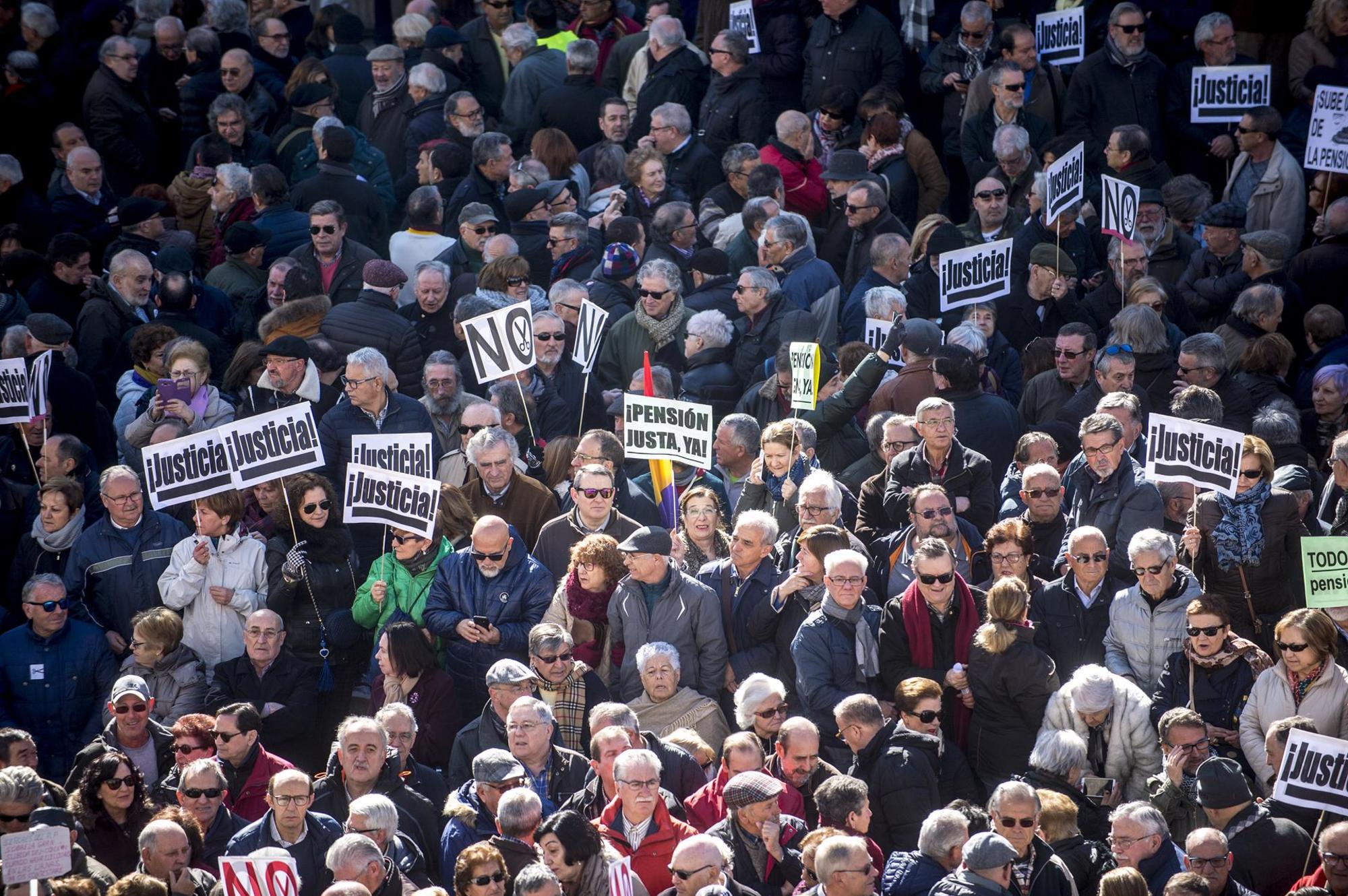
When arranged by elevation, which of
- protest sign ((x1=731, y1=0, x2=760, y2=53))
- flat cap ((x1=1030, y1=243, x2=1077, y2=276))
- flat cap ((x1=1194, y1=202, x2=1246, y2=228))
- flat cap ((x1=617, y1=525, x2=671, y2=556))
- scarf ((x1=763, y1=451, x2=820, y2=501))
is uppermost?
protest sign ((x1=731, y1=0, x2=760, y2=53))

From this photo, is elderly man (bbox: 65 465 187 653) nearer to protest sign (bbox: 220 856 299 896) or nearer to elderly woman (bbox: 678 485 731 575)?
elderly woman (bbox: 678 485 731 575)

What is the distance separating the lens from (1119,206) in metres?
12.1

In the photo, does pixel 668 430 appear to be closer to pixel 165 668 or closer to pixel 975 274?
pixel 975 274

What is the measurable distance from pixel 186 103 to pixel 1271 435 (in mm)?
9040

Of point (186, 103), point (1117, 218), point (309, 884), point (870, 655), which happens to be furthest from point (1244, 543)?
point (186, 103)

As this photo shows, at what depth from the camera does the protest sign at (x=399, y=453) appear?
1048cm

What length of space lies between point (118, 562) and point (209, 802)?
7.03 feet

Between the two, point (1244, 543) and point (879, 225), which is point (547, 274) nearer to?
point (879, 225)

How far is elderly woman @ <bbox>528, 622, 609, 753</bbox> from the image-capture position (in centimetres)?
930

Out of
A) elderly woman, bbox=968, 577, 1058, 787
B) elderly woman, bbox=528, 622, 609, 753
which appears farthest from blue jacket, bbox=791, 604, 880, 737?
elderly woman, bbox=528, 622, 609, 753

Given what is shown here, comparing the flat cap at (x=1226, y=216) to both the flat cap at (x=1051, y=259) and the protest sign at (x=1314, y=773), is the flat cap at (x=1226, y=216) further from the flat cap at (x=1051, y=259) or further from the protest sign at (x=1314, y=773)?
the protest sign at (x=1314, y=773)

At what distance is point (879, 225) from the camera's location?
1291 cm

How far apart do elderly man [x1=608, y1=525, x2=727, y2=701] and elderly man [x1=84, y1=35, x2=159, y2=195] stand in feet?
24.2

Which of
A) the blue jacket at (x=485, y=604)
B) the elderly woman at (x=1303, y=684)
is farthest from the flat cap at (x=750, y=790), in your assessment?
the elderly woman at (x=1303, y=684)
